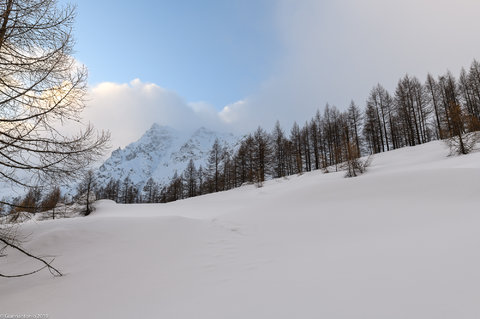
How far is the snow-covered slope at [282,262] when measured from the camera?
1.93m

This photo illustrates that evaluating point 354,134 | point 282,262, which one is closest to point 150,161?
point 354,134

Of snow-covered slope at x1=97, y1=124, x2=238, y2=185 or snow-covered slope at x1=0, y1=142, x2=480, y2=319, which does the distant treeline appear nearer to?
snow-covered slope at x1=0, y1=142, x2=480, y2=319

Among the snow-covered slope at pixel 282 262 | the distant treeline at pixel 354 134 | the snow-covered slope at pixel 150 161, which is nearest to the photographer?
the snow-covered slope at pixel 282 262

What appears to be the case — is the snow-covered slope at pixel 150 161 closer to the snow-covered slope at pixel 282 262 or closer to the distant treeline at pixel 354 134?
the distant treeline at pixel 354 134

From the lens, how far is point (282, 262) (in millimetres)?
3082

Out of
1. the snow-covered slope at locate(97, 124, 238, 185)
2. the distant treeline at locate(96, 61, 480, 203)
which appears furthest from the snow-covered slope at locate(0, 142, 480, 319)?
the snow-covered slope at locate(97, 124, 238, 185)

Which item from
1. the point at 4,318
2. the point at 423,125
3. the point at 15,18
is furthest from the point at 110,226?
the point at 423,125

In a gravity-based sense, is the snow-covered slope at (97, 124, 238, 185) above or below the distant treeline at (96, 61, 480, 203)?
above

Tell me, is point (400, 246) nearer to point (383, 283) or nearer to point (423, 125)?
point (383, 283)

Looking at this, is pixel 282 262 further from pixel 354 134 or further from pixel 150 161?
pixel 150 161

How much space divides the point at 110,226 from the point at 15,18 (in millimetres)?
4575

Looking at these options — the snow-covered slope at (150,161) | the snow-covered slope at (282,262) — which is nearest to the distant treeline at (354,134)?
the snow-covered slope at (282,262)

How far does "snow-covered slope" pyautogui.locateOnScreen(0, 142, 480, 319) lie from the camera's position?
1926 millimetres

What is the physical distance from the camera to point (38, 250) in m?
4.00
